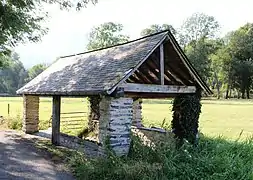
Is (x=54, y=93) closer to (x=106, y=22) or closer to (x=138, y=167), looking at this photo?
(x=138, y=167)

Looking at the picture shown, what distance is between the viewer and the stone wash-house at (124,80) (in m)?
9.77

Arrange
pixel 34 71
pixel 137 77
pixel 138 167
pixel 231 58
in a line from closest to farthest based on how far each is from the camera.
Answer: pixel 138 167 < pixel 137 77 < pixel 231 58 < pixel 34 71

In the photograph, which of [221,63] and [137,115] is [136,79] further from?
[221,63]

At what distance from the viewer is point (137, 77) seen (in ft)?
35.5

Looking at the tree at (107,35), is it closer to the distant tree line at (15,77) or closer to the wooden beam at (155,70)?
the distant tree line at (15,77)

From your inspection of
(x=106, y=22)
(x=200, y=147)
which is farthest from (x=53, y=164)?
(x=106, y=22)

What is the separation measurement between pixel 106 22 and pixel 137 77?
47.1 metres

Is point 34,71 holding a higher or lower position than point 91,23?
lower

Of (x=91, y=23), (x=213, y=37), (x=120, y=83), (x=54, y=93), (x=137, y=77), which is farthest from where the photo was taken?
(x=213, y=37)

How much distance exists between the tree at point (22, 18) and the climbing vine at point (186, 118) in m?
4.70

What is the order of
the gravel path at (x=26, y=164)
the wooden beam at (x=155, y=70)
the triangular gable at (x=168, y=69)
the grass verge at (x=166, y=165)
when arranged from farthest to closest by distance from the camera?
the wooden beam at (x=155, y=70)
the triangular gable at (x=168, y=69)
the gravel path at (x=26, y=164)
the grass verge at (x=166, y=165)

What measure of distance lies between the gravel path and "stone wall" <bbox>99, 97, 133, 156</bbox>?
152 cm

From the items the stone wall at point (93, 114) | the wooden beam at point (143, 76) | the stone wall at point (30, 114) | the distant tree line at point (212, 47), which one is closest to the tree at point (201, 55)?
the distant tree line at point (212, 47)

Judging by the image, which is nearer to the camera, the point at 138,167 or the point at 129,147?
the point at 138,167
